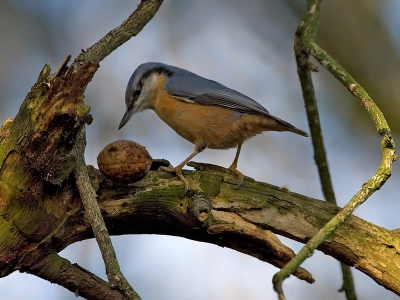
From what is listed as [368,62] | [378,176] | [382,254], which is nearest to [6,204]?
[378,176]

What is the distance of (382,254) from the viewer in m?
2.23

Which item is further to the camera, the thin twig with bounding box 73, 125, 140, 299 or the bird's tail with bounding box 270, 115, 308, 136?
the bird's tail with bounding box 270, 115, 308, 136

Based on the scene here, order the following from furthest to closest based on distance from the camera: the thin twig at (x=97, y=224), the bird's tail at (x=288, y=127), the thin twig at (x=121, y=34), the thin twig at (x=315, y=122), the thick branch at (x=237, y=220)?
the bird's tail at (x=288, y=127) < the thin twig at (x=315, y=122) < the thick branch at (x=237, y=220) < the thin twig at (x=121, y=34) < the thin twig at (x=97, y=224)

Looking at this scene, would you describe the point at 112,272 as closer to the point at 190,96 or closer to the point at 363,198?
the point at 363,198

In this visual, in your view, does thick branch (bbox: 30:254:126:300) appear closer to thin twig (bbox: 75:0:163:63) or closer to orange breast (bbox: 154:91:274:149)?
thin twig (bbox: 75:0:163:63)

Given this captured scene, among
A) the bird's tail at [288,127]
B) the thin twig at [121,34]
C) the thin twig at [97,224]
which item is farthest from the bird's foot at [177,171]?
the bird's tail at [288,127]

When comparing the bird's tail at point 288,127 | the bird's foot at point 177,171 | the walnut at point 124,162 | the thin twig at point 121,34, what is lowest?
the walnut at point 124,162

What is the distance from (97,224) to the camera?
1.74 metres

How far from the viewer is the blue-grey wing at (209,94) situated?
3125mm

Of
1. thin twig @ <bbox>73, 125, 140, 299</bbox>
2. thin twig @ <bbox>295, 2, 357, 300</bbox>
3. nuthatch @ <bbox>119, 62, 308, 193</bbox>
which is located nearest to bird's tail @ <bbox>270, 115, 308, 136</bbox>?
nuthatch @ <bbox>119, 62, 308, 193</bbox>

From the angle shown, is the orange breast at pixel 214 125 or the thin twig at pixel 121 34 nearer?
the thin twig at pixel 121 34

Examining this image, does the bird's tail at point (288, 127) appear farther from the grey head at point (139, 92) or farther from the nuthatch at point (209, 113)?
the grey head at point (139, 92)

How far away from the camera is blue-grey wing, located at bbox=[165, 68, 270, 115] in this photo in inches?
123

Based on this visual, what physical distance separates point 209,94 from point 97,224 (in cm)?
162
